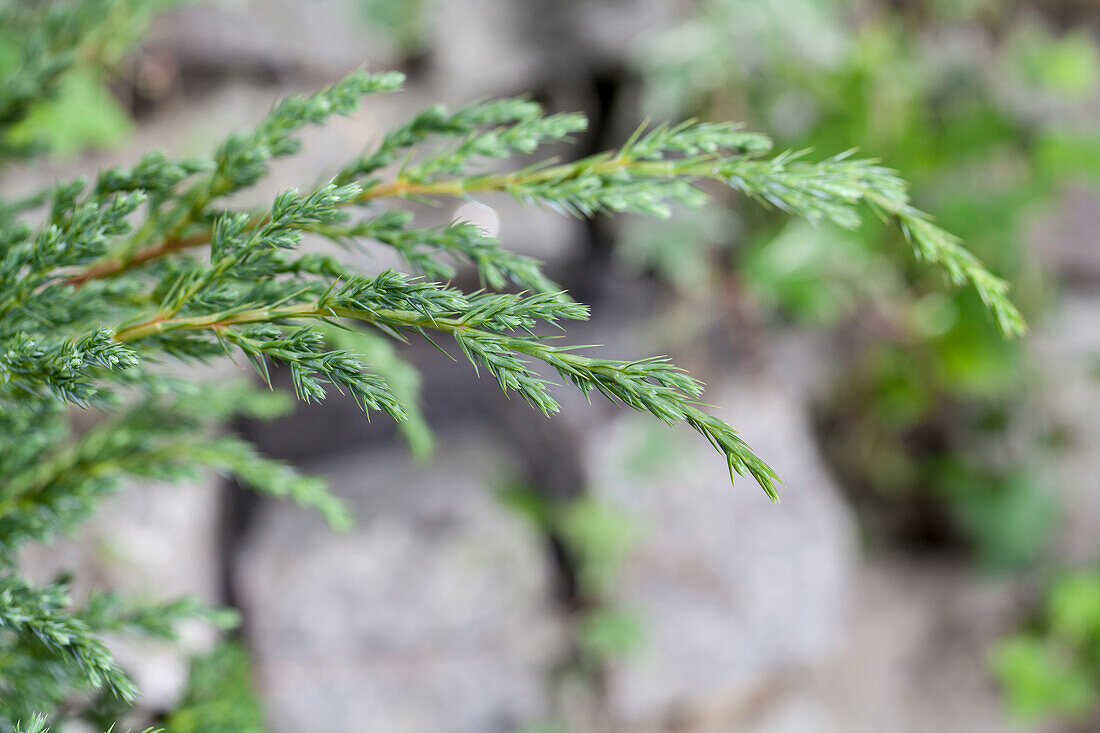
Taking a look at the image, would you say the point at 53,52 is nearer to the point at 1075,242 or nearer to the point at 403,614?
the point at 403,614

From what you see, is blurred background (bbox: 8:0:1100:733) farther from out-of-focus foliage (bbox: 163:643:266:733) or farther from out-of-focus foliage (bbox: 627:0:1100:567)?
out-of-focus foliage (bbox: 163:643:266:733)

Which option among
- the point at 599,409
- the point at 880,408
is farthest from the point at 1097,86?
the point at 599,409

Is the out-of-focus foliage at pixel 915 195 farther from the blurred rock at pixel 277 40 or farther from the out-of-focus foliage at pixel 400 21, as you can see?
the blurred rock at pixel 277 40

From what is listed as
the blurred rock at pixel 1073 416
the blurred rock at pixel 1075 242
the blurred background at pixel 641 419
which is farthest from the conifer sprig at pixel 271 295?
the blurred rock at pixel 1075 242

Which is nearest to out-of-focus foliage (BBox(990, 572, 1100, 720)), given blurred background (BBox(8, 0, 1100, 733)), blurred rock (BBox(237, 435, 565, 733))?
blurred background (BBox(8, 0, 1100, 733))

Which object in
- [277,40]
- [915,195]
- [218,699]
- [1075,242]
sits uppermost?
[277,40]

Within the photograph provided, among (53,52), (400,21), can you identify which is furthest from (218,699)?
(400,21)

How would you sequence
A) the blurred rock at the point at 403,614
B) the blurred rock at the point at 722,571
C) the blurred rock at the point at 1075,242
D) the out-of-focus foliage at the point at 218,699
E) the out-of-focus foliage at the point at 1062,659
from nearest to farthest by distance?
the out-of-focus foliage at the point at 218,699 < the blurred rock at the point at 403,614 < the blurred rock at the point at 722,571 < the out-of-focus foliage at the point at 1062,659 < the blurred rock at the point at 1075,242

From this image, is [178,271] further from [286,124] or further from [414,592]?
[414,592]
